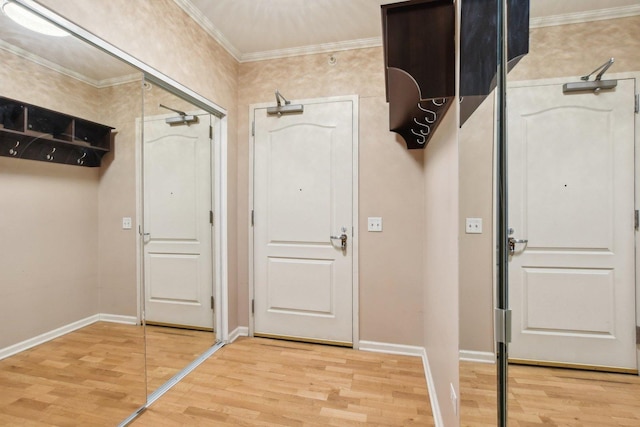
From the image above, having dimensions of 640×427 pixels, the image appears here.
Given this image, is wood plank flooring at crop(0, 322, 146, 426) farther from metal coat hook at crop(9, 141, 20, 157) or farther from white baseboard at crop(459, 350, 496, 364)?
white baseboard at crop(459, 350, 496, 364)

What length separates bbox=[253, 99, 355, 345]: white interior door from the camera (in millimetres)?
2639

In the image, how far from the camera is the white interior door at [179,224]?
229 centimetres

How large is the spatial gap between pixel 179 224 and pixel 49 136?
1.23 m

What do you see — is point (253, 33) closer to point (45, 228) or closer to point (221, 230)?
point (221, 230)

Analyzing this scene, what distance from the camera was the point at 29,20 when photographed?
1.25 m

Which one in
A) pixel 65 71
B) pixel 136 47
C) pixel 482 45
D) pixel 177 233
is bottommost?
pixel 177 233

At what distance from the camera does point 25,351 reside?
1297 mm

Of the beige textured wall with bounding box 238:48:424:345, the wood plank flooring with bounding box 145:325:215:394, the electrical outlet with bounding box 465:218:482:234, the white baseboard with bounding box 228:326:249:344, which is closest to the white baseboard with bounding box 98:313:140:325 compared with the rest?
the wood plank flooring with bounding box 145:325:215:394

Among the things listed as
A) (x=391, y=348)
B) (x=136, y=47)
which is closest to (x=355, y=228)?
(x=391, y=348)

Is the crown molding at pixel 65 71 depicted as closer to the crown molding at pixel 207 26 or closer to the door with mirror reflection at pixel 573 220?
the crown molding at pixel 207 26

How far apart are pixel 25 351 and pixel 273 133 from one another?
7.33ft

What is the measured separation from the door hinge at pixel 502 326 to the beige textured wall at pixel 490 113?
0.06 metres

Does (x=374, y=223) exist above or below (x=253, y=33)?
below

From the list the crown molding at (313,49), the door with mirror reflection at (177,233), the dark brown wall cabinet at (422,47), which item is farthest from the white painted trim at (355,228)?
the door with mirror reflection at (177,233)
